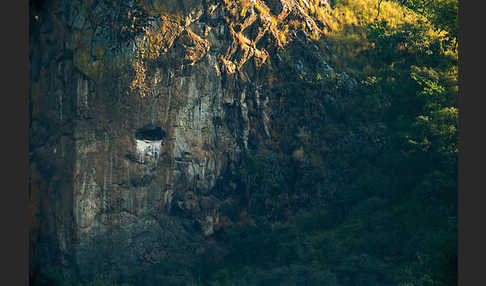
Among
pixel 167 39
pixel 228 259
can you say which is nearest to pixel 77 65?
pixel 167 39

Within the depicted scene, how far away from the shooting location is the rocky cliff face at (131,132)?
24281mm

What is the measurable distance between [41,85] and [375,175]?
509 inches

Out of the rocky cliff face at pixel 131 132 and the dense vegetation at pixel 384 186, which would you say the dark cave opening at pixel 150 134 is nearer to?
the rocky cliff face at pixel 131 132

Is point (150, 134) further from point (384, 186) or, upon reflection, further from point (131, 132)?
point (384, 186)

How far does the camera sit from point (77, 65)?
80.0ft

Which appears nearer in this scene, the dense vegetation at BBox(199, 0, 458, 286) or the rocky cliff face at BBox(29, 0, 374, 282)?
the dense vegetation at BBox(199, 0, 458, 286)

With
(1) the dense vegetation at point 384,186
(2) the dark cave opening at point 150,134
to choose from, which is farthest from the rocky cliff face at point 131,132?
(1) the dense vegetation at point 384,186

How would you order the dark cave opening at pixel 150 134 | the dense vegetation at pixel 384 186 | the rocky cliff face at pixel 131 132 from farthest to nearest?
the dark cave opening at pixel 150 134 → the rocky cliff face at pixel 131 132 → the dense vegetation at pixel 384 186

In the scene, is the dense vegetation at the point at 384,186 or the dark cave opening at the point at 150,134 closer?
the dense vegetation at the point at 384,186

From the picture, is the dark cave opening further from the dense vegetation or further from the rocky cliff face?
the dense vegetation

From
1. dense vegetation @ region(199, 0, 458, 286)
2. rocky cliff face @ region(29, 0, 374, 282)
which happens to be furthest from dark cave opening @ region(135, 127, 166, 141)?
dense vegetation @ region(199, 0, 458, 286)

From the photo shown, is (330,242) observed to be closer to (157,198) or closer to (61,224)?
(157,198)

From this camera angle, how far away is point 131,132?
2448cm

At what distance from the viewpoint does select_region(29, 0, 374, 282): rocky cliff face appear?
79.7 feet
